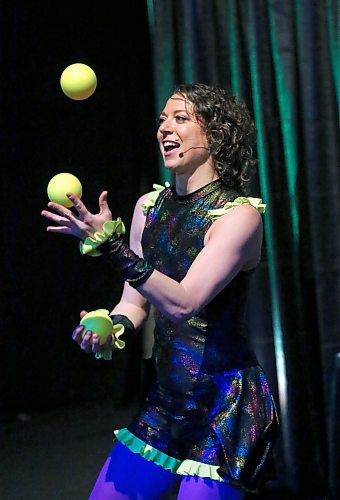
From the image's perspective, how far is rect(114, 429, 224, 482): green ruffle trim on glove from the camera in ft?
4.39

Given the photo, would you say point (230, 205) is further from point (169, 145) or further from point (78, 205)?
point (78, 205)

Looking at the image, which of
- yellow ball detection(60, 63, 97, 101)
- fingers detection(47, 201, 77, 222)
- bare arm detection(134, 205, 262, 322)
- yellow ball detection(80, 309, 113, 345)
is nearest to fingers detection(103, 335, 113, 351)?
yellow ball detection(80, 309, 113, 345)

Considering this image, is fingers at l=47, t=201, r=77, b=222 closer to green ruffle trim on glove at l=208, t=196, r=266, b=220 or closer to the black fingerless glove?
the black fingerless glove

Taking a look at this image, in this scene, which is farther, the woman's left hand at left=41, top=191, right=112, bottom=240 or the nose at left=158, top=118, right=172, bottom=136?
the nose at left=158, top=118, right=172, bottom=136

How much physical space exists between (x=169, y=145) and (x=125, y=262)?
14.4 inches

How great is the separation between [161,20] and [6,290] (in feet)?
6.52

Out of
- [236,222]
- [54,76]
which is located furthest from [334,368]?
[54,76]

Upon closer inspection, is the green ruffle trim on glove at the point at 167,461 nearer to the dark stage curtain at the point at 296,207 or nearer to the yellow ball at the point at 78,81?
the yellow ball at the point at 78,81

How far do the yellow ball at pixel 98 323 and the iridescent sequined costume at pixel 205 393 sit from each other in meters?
0.15

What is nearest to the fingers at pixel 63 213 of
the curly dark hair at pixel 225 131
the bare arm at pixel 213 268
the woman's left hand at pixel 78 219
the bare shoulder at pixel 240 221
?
the woman's left hand at pixel 78 219

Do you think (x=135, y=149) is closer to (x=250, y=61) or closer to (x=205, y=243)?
(x=250, y=61)

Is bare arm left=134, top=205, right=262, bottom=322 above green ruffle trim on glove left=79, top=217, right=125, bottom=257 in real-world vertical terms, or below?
below

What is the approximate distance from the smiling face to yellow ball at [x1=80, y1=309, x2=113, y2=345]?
36 centimetres

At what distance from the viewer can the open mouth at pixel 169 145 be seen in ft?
4.99
